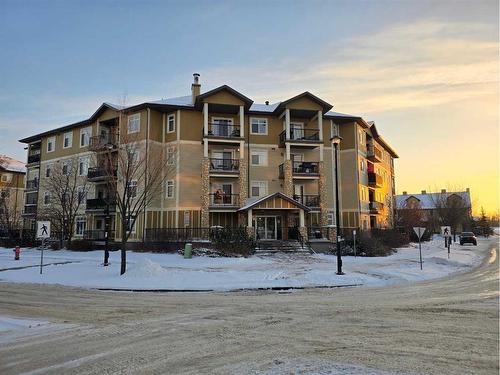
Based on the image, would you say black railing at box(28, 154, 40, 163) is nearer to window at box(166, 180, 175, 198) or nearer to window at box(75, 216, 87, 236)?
window at box(75, 216, 87, 236)

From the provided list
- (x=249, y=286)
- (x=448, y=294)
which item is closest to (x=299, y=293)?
(x=249, y=286)

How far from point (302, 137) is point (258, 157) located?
479 cm

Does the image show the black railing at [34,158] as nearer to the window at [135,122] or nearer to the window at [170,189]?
the window at [135,122]

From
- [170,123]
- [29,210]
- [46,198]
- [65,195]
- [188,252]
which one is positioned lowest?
[188,252]

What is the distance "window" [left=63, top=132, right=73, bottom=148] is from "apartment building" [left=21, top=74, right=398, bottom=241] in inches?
6.9

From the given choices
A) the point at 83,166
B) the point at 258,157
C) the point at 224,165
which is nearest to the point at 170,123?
the point at 224,165

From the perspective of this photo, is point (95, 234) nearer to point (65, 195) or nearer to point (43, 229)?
point (65, 195)

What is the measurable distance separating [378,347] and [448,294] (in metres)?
8.33

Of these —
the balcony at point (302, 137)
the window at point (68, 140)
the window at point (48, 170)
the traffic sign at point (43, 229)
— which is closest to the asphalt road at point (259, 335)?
the traffic sign at point (43, 229)

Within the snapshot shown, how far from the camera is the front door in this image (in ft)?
121

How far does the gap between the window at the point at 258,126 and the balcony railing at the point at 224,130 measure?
194cm

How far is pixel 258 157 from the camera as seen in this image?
3922 cm

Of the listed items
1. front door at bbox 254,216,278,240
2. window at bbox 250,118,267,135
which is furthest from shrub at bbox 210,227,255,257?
window at bbox 250,118,267,135

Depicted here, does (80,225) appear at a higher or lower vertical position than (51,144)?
lower
